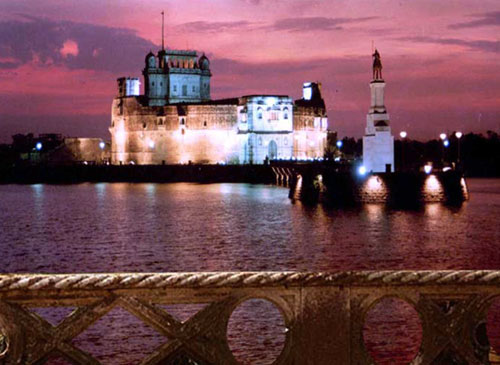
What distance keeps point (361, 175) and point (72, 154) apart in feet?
299

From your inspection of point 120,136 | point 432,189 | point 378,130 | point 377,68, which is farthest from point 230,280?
point 120,136

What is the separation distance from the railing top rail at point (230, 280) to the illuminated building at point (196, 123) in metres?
105

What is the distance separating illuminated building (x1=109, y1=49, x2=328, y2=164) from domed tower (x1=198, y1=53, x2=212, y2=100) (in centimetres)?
83

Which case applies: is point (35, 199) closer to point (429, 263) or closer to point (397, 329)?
point (429, 263)

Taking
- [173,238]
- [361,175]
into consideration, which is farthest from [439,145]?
[173,238]

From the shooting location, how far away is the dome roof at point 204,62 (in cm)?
12850

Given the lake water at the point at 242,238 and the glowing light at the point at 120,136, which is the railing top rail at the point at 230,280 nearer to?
the lake water at the point at 242,238

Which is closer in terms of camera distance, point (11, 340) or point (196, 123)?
point (11, 340)

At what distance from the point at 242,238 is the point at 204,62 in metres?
96.7

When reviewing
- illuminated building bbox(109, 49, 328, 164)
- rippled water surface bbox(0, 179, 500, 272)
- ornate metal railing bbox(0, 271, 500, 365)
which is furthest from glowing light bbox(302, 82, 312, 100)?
ornate metal railing bbox(0, 271, 500, 365)

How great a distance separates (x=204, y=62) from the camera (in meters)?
129

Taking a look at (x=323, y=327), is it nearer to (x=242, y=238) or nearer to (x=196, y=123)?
(x=242, y=238)

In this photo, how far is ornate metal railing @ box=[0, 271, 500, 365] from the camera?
4.93 m

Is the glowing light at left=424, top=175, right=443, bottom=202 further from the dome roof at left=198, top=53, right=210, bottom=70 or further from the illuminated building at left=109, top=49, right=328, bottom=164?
the dome roof at left=198, top=53, right=210, bottom=70
